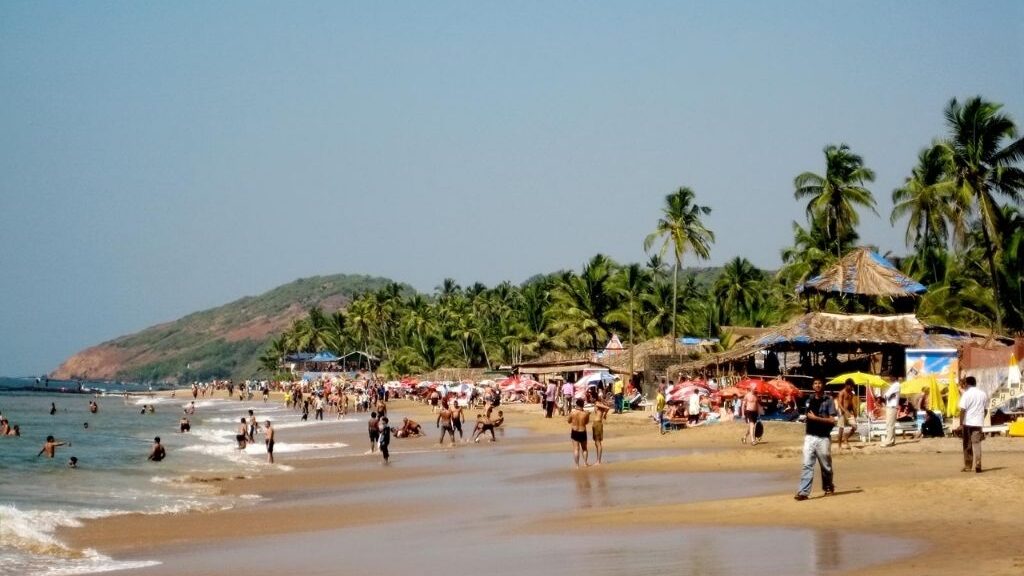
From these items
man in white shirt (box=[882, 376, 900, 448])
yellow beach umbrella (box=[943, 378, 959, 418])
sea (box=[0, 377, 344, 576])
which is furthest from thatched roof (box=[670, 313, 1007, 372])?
sea (box=[0, 377, 344, 576])

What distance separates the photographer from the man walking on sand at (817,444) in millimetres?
14172

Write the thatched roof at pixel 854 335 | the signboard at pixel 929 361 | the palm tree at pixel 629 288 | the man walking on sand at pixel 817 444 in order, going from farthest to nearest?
the palm tree at pixel 629 288 → the thatched roof at pixel 854 335 → the signboard at pixel 929 361 → the man walking on sand at pixel 817 444

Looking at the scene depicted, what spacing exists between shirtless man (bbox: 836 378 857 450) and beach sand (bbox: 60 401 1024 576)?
94 centimetres

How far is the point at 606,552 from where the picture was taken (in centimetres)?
1152

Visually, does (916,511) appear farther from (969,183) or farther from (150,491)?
(969,183)

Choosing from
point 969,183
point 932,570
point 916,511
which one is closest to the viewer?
point 932,570

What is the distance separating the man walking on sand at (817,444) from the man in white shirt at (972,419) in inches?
112

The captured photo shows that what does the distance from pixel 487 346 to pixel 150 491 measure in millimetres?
64780

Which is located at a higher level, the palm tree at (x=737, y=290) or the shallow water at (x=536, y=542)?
the palm tree at (x=737, y=290)

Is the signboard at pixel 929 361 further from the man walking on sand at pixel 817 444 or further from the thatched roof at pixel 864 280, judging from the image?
the man walking on sand at pixel 817 444

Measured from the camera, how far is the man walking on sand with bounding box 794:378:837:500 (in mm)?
14172

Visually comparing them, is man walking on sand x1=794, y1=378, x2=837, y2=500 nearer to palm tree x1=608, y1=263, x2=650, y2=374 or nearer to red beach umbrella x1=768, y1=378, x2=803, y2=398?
red beach umbrella x1=768, y1=378, x2=803, y2=398

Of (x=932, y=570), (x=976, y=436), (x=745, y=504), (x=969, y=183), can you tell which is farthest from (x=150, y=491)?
(x=969, y=183)

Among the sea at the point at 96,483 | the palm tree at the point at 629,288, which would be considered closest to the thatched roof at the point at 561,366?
the palm tree at the point at 629,288
